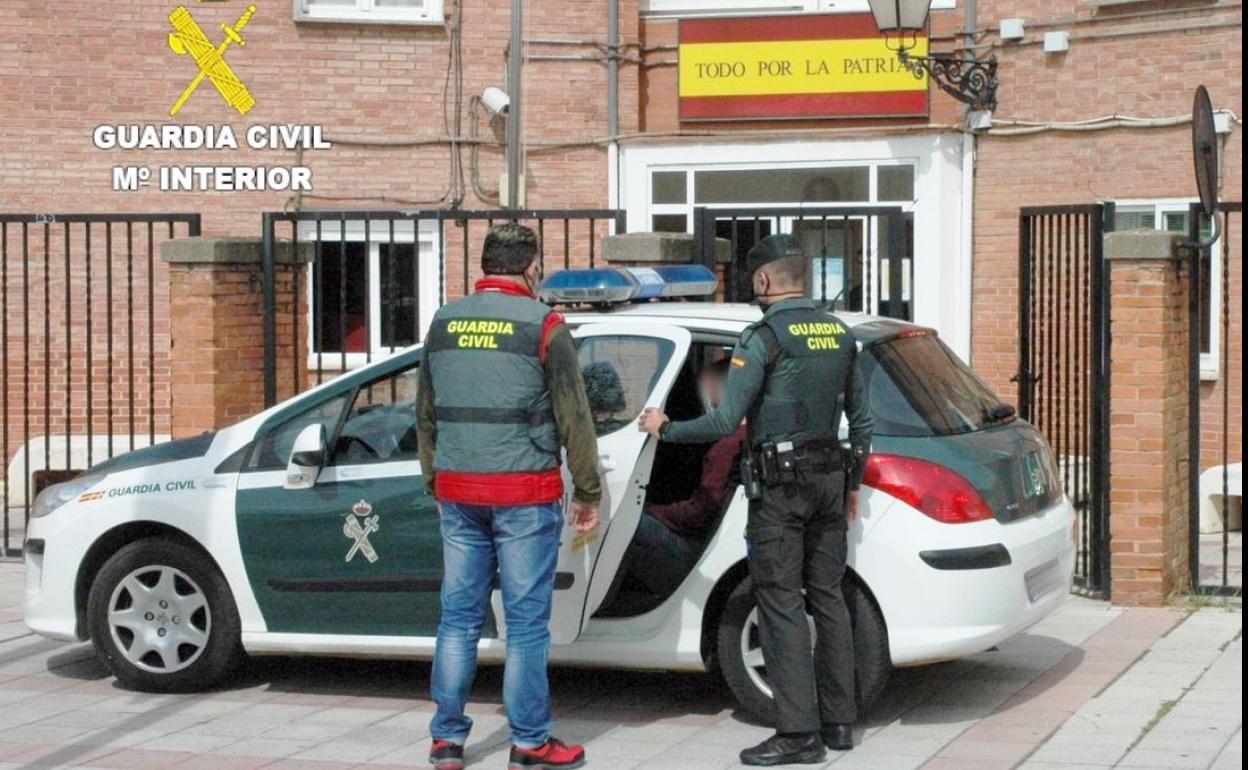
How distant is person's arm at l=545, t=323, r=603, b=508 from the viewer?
6453 millimetres

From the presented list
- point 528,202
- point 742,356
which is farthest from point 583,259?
point 742,356

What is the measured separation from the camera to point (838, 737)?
22.6 ft

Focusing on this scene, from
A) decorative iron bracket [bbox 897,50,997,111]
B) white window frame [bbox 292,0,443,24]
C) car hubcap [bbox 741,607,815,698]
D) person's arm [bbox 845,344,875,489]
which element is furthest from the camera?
white window frame [bbox 292,0,443,24]

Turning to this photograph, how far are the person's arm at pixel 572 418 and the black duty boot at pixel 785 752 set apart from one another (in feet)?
3.47

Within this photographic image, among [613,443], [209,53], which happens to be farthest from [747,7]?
[613,443]

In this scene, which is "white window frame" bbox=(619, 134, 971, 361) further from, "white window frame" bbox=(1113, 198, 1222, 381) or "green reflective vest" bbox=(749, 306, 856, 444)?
"green reflective vest" bbox=(749, 306, 856, 444)

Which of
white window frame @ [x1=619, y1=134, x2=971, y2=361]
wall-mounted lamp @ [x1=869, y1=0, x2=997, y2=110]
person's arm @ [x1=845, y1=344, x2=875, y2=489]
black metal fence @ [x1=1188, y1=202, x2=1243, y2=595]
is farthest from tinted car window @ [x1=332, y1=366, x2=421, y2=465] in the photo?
white window frame @ [x1=619, y1=134, x2=971, y2=361]

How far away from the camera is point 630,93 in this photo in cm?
1792

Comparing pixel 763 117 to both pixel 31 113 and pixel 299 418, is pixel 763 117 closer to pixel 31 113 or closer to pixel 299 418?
pixel 31 113

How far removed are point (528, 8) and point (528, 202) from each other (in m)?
1.79

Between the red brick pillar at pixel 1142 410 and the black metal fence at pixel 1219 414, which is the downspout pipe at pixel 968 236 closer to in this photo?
the black metal fence at pixel 1219 414

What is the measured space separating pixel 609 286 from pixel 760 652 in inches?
63.8

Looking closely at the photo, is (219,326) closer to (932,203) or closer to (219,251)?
(219,251)

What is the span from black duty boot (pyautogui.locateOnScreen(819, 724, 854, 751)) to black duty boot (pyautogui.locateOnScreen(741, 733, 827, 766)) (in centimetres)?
17
